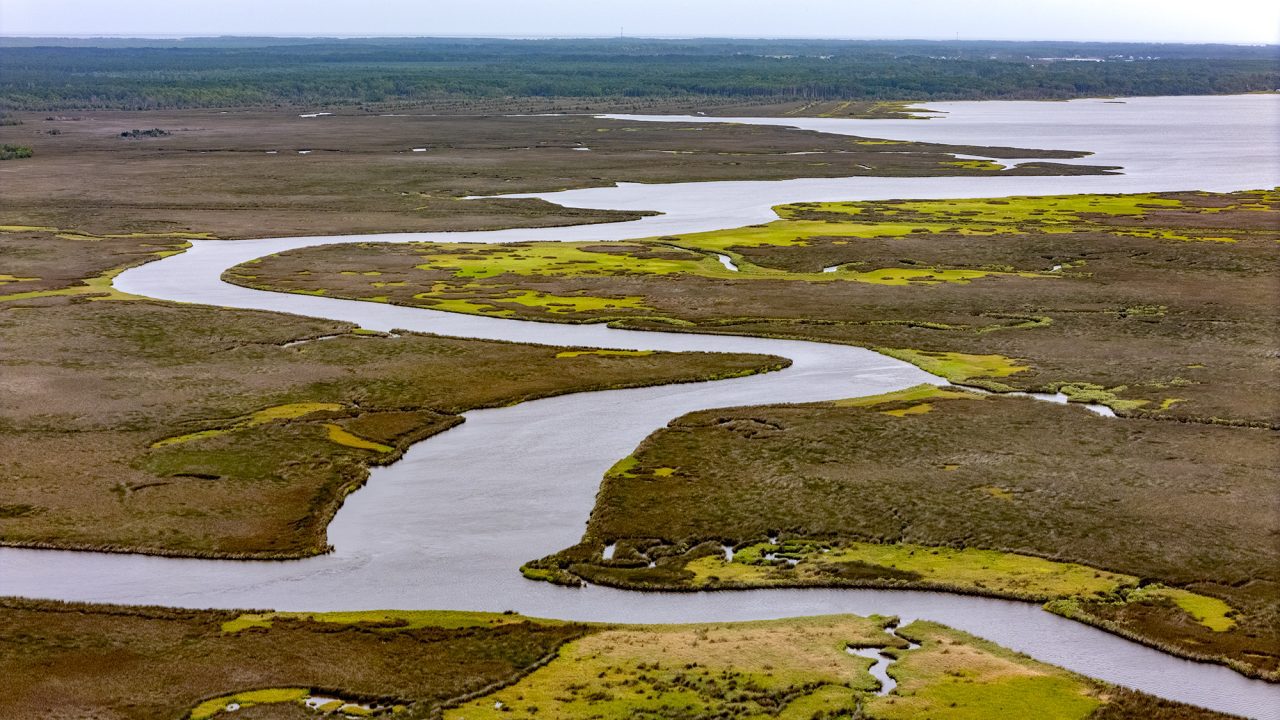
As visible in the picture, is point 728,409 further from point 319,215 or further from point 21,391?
point 319,215

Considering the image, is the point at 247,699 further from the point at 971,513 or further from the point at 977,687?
the point at 971,513

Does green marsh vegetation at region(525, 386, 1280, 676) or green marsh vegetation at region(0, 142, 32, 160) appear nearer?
green marsh vegetation at region(525, 386, 1280, 676)

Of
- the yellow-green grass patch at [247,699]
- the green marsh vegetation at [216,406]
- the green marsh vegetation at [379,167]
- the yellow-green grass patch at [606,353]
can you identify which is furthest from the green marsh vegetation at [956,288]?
the yellow-green grass patch at [247,699]

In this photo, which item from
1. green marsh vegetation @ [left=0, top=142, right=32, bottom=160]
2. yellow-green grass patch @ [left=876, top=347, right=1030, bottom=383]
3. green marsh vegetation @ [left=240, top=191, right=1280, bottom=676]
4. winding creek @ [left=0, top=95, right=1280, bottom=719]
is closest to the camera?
winding creek @ [left=0, top=95, right=1280, bottom=719]

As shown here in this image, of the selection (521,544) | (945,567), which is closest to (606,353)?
(521,544)

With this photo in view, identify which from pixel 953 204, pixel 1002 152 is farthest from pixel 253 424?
pixel 1002 152

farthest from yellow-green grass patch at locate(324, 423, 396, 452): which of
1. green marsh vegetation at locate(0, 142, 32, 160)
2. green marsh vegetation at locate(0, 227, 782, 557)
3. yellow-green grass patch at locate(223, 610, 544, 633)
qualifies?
green marsh vegetation at locate(0, 142, 32, 160)

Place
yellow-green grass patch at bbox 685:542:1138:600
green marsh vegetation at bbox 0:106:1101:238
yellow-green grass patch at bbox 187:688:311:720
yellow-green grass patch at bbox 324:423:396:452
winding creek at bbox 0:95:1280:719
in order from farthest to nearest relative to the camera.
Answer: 1. green marsh vegetation at bbox 0:106:1101:238
2. yellow-green grass patch at bbox 324:423:396:452
3. yellow-green grass patch at bbox 685:542:1138:600
4. winding creek at bbox 0:95:1280:719
5. yellow-green grass patch at bbox 187:688:311:720

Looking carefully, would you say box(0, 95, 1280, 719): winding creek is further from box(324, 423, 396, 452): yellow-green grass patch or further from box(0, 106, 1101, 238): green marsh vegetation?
box(0, 106, 1101, 238): green marsh vegetation
